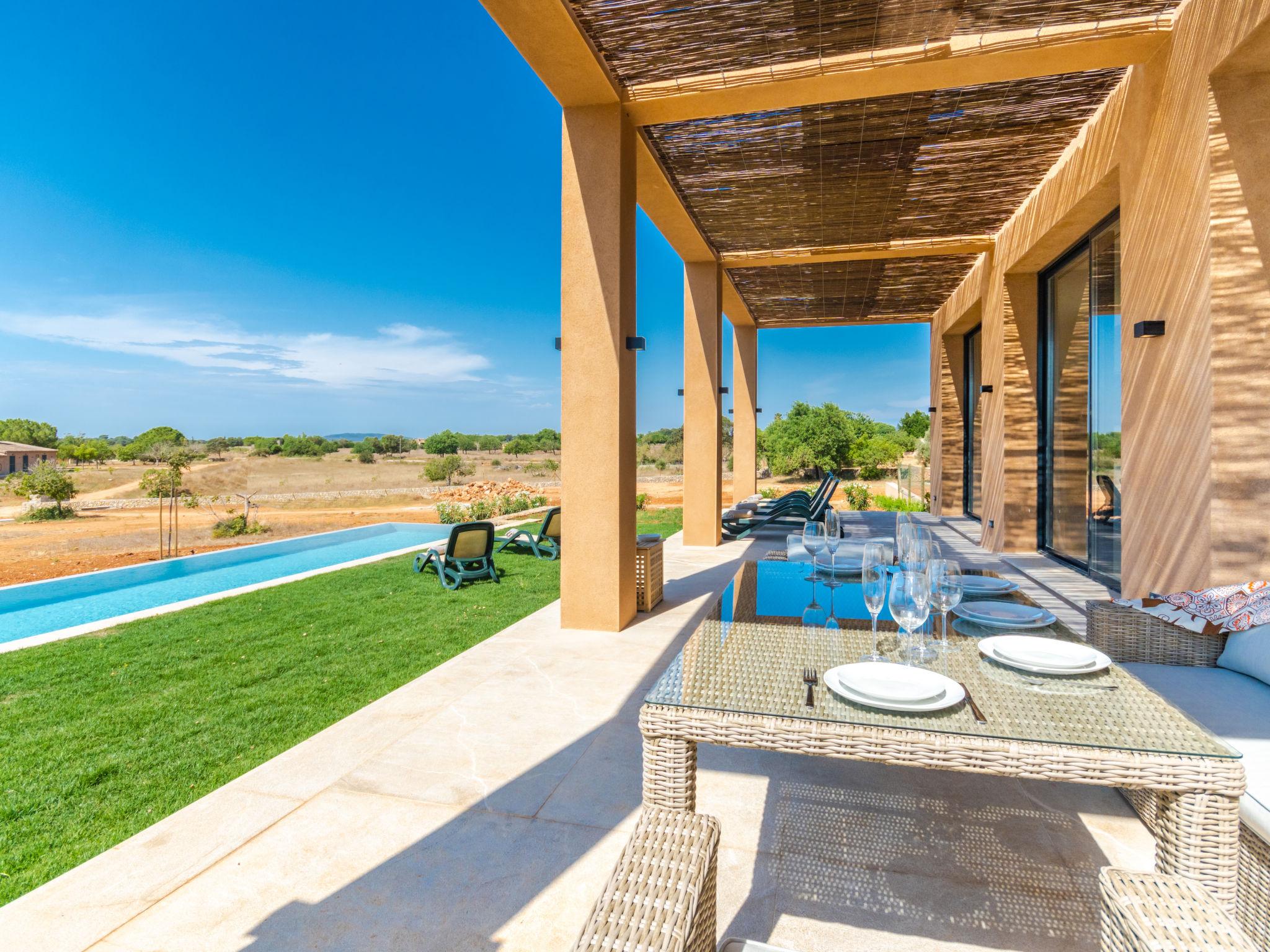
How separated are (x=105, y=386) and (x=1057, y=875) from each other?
52080 millimetres

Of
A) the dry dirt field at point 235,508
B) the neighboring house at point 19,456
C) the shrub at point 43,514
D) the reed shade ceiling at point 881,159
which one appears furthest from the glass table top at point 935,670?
the neighboring house at point 19,456

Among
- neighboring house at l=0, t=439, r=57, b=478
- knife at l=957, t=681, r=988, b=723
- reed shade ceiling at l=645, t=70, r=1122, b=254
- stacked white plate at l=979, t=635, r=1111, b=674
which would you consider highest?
reed shade ceiling at l=645, t=70, r=1122, b=254

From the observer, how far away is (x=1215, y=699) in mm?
2102

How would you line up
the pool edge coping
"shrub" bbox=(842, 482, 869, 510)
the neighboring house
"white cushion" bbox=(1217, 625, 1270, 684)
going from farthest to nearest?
the neighboring house
"shrub" bbox=(842, 482, 869, 510)
the pool edge coping
"white cushion" bbox=(1217, 625, 1270, 684)

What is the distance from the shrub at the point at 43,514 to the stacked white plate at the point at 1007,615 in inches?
896

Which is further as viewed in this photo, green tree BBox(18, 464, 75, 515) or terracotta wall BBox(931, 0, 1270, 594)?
green tree BBox(18, 464, 75, 515)

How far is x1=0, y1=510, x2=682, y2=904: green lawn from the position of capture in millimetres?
2262

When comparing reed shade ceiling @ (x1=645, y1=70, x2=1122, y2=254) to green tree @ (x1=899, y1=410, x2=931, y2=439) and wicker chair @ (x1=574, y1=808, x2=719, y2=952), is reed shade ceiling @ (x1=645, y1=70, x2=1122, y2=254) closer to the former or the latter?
wicker chair @ (x1=574, y1=808, x2=719, y2=952)

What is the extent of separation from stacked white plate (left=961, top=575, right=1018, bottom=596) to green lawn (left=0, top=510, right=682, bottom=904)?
284 centimetres

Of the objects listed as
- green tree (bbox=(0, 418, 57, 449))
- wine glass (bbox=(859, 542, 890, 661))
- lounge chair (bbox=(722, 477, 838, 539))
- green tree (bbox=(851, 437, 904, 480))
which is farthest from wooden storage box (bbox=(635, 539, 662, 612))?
green tree (bbox=(0, 418, 57, 449))

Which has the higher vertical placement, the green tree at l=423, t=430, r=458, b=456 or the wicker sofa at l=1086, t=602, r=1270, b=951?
the green tree at l=423, t=430, r=458, b=456

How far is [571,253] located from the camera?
13.8 ft

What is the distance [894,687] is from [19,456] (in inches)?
1566

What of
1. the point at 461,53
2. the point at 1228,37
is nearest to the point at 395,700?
the point at 1228,37
